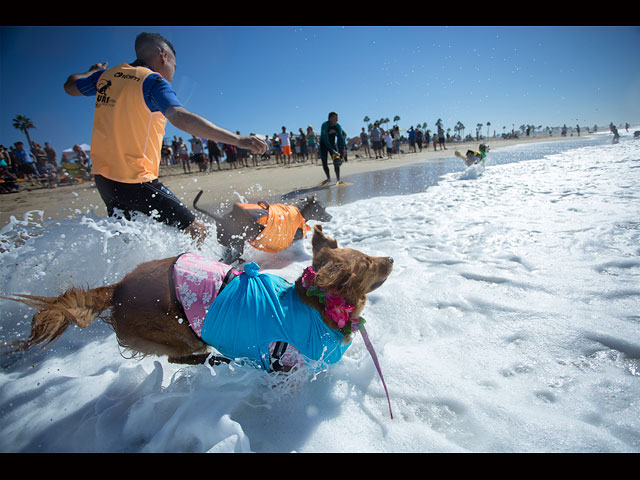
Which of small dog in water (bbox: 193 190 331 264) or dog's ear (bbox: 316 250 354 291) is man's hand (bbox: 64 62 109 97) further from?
dog's ear (bbox: 316 250 354 291)

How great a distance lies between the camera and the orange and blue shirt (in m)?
2.62

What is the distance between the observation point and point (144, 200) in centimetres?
291

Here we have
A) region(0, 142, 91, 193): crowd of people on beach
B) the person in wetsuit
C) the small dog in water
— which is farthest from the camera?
region(0, 142, 91, 193): crowd of people on beach

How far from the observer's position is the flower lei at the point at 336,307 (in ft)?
6.08

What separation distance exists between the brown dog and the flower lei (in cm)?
3

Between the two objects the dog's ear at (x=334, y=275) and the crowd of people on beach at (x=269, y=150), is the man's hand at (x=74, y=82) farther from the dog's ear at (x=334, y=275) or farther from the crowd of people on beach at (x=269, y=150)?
the crowd of people on beach at (x=269, y=150)

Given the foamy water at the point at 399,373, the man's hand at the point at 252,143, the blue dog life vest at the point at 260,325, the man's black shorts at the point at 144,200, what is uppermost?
the man's hand at the point at 252,143

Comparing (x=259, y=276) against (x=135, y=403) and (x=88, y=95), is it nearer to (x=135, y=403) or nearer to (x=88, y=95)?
(x=135, y=403)

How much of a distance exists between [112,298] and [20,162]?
16519mm

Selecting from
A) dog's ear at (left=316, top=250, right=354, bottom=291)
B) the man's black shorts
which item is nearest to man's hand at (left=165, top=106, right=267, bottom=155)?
the man's black shorts

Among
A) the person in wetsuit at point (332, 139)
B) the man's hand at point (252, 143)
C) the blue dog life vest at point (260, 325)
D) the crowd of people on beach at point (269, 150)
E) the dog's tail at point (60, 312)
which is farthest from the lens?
the crowd of people on beach at point (269, 150)

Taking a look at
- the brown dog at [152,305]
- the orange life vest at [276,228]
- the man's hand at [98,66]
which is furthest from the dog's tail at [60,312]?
the man's hand at [98,66]

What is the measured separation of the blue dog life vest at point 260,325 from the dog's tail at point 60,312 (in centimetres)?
71
